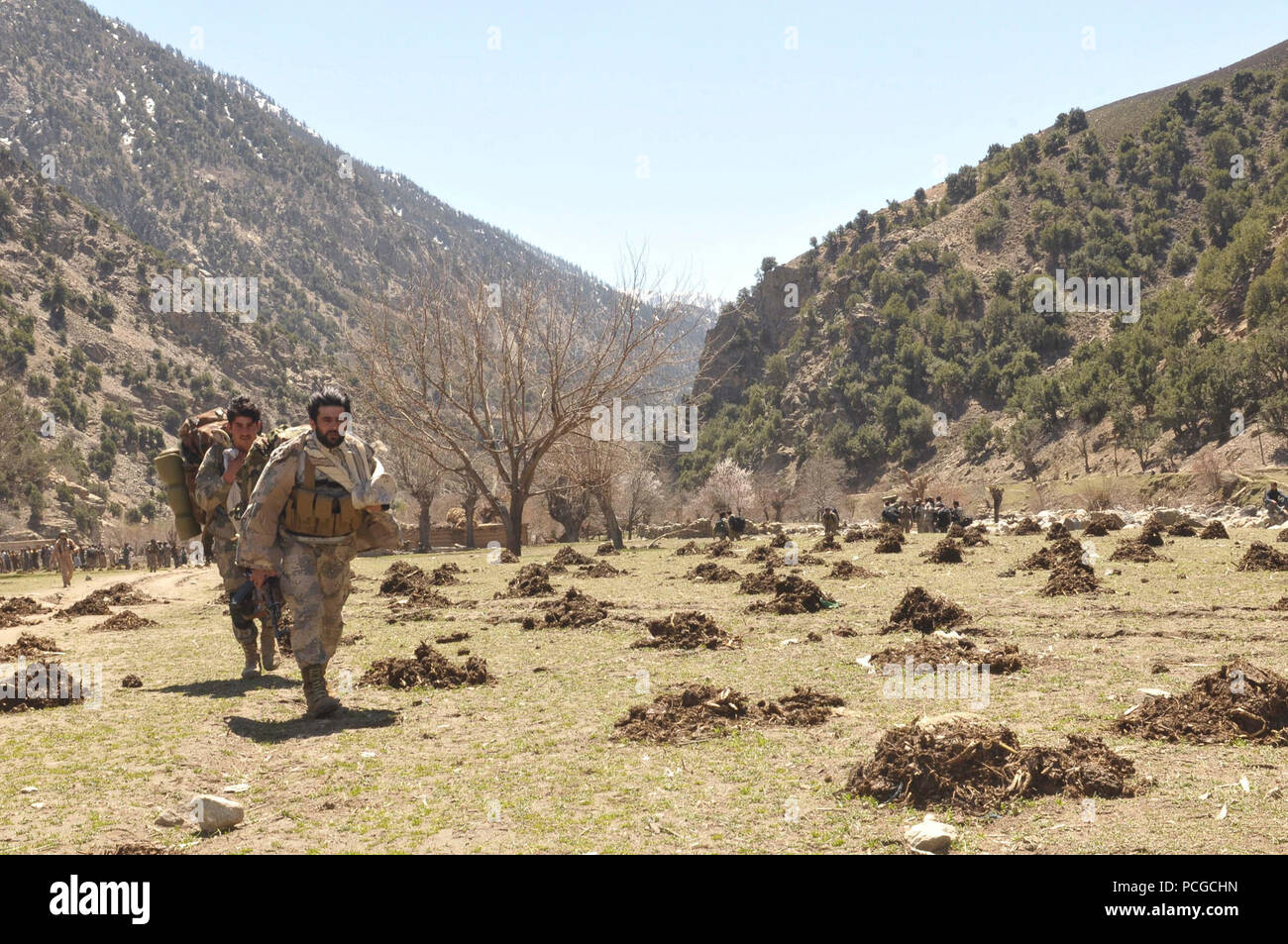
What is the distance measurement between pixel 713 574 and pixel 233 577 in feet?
37.1

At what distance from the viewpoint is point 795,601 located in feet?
46.5

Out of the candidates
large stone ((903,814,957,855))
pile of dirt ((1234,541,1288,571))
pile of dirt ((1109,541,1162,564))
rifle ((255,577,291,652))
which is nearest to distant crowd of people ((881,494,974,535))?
pile of dirt ((1109,541,1162,564))

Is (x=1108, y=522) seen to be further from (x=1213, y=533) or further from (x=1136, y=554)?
(x=1136, y=554)

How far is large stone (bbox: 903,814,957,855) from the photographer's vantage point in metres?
4.25

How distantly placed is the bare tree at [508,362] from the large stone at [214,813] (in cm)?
2829

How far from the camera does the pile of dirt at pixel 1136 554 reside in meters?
18.4

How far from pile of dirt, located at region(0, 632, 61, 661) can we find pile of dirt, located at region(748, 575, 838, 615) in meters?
8.42

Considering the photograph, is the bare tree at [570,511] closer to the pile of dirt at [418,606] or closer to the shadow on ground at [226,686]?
the pile of dirt at [418,606]

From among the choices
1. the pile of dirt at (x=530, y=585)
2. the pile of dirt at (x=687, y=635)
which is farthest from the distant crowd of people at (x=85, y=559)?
the pile of dirt at (x=687, y=635)

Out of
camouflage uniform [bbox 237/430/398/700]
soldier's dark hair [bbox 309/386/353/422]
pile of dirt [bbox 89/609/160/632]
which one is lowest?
pile of dirt [bbox 89/609/160/632]

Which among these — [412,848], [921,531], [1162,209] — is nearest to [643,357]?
[921,531]

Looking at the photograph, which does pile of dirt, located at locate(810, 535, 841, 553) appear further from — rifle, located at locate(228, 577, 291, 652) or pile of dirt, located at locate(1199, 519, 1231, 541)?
rifle, located at locate(228, 577, 291, 652)

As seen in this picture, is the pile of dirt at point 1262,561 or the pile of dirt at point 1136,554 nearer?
the pile of dirt at point 1262,561

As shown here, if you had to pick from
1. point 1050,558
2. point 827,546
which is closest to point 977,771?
point 1050,558
